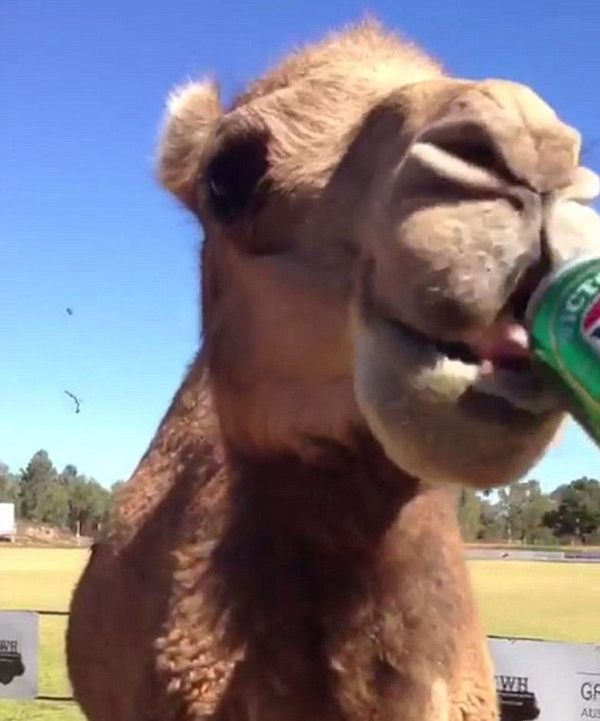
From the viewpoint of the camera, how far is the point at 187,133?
312cm

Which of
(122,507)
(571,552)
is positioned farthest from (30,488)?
(122,507)

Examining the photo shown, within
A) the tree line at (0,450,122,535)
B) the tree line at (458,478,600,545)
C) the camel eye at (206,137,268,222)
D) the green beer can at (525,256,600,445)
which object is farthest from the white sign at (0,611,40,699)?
the tree line at (0,450,122,535)

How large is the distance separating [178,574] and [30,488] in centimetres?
7396

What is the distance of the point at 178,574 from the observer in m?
2.91

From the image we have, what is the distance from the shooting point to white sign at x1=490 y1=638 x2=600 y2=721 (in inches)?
279

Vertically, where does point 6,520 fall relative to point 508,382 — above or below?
above

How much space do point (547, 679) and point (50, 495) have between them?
2628 inches

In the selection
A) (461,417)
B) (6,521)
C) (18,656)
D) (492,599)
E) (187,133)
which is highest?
(6,521)

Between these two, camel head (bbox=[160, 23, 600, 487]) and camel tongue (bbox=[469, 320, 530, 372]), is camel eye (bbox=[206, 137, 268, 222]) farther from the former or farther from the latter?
camel tongue (bbox=[469, 320, 530, 372])

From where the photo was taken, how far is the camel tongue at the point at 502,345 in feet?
6.24

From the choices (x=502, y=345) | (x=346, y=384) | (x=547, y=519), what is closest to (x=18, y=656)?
(x=346, y=384)

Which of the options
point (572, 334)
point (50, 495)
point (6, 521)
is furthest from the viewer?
point (50, 495)

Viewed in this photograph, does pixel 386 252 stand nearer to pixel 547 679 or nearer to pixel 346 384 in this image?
pixel 346 384

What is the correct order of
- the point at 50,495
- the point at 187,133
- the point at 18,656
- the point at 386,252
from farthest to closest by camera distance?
the point at 50,495
the point at 18,656
the point at 187,133
the point at 386,252
